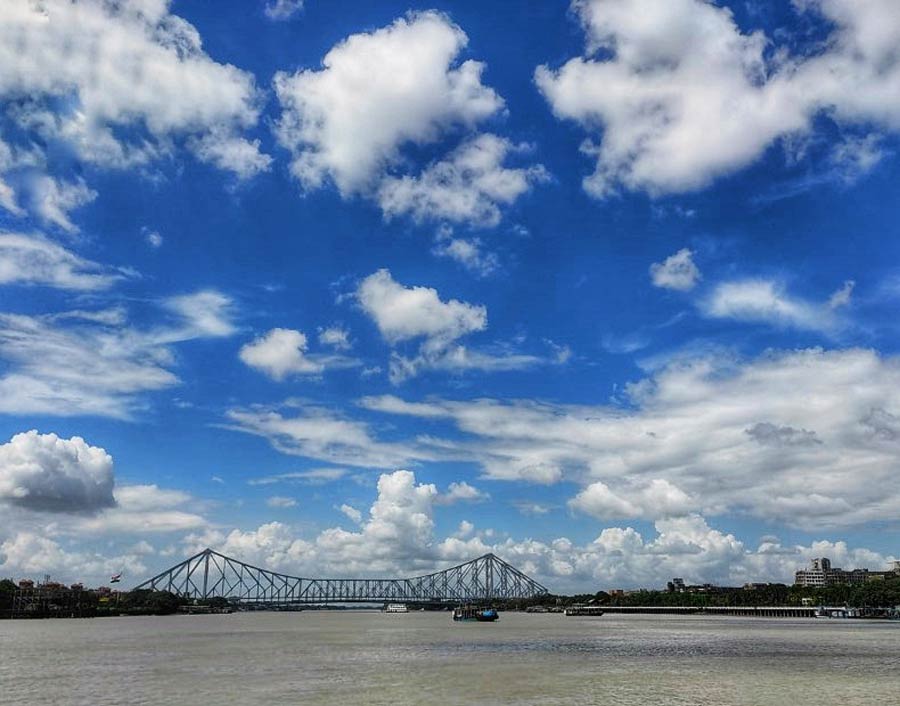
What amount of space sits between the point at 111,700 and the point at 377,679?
1973 centimetres

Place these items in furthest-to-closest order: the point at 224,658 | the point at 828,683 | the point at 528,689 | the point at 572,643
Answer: the point at 572,643 < the point at 224,658 < the point at 828,683 < the point at 528,689

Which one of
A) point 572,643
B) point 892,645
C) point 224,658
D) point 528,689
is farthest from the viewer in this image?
point 572,643

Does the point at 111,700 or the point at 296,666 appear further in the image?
the point at 296,666

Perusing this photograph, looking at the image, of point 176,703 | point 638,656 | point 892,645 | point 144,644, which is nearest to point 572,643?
point 638,656

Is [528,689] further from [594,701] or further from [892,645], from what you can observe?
[892,645]

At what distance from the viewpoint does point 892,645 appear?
Answer: 10312cm

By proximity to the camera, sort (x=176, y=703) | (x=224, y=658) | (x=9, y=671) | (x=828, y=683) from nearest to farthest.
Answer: (x=176, y=703) → (x=828, y=683) → (x=9, y=671) → (x=224, y=658)

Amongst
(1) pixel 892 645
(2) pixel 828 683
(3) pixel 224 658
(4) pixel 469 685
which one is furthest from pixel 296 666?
(1) pixel 892 645

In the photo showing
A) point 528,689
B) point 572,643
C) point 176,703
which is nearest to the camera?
point 176,703

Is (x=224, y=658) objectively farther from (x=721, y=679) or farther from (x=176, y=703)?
(x=721, y=679)

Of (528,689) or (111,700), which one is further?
(528,689)

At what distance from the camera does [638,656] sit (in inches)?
3359

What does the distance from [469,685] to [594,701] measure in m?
10.8

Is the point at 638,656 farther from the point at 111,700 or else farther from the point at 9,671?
the point at 9,671
